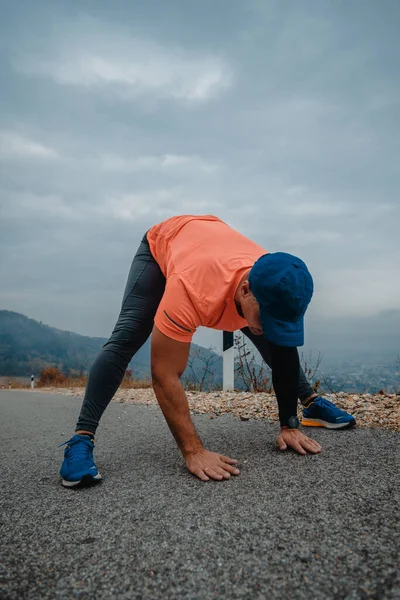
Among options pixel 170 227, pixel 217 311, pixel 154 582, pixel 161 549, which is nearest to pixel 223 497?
pixel 161 549

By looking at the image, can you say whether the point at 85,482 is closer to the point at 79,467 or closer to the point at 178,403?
A: the point at 79,467

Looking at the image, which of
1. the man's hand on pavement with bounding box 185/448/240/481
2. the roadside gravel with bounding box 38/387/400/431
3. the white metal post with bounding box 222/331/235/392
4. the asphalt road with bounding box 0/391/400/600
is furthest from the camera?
the white metal post with bounding box 222/331/235/392

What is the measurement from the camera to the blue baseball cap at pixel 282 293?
1904mm

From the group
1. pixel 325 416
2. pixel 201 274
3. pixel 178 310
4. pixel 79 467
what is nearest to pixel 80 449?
pixel 79 467

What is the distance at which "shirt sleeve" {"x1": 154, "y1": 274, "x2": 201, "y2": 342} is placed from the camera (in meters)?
1.98

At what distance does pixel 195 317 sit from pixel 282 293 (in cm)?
43

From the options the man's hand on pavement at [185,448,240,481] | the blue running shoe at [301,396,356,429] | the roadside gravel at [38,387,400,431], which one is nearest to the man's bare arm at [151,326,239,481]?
the man's hand on pavement at [185,448,240,481]

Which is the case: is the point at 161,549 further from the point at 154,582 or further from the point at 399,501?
the point at 399,501

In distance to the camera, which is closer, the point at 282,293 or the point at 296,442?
the point at 282,293

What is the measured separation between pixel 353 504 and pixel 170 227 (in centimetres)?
172

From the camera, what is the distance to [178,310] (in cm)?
198

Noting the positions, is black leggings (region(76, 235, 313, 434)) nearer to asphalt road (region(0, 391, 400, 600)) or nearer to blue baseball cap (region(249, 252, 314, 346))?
asphalt road (region(0, 391, 400, 600))

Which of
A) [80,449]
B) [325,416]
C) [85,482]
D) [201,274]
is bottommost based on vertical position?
[85,482]

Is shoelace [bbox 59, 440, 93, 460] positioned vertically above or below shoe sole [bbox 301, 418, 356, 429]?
below
